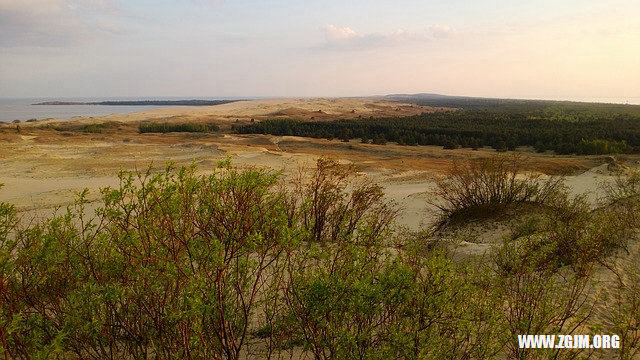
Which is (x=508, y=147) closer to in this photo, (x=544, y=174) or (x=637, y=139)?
(x=637, y=139)

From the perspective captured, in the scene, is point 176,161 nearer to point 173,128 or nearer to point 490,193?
point 490,193

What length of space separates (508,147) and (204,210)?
3799 cm

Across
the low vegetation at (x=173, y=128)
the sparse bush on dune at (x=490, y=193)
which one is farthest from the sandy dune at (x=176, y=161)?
the low vegetation at (x=173, y=128)

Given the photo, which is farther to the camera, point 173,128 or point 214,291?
point 173,128

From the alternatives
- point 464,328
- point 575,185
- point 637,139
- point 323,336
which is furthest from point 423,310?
point 637,139

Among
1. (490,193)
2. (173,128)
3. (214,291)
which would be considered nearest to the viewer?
(214,291)

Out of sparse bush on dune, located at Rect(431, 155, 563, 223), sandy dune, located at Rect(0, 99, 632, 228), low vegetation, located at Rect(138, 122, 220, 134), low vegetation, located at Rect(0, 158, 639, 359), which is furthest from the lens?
low vegetation, located at Rect(138, 122, 220, 134)

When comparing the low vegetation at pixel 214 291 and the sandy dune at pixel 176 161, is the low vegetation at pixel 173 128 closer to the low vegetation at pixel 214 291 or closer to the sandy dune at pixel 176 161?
the sandy dune at pixel 176 161

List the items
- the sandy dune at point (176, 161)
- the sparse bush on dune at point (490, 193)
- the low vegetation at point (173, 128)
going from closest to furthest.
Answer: the sparse bush on dune at point (490, 193), the sandy dune at point (176, 161), the low vegetation at point (173, 128)

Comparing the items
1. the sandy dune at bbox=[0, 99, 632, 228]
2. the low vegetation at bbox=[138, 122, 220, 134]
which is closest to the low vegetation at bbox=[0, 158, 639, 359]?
the sandy dune at bbox=[0, 99, 632, 228]

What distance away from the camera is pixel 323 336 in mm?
3828

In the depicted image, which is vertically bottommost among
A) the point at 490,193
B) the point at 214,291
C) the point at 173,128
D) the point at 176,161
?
the point at 176,161

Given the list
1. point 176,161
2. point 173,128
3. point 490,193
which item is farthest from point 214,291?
point 173,128

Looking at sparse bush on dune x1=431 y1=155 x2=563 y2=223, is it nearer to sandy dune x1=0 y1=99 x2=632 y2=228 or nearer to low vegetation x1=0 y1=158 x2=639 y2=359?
sandy dune x1=0 y1=99 x2=632 y2=228
